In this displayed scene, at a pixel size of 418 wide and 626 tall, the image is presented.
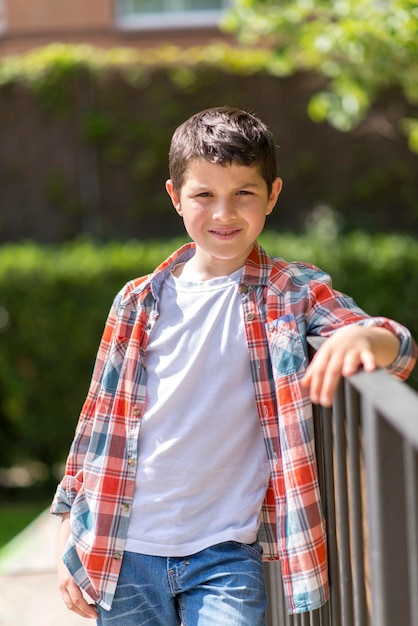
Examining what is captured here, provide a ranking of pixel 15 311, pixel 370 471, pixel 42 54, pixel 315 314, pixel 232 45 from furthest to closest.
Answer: pixel 232 45, pixel 42 54, pixel 15 311, pixel 315 314, pixel 370 471

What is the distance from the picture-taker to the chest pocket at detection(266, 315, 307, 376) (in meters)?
1.92

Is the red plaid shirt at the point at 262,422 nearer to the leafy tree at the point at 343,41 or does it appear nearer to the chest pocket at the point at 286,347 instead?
the chest pocket at the point at 286,347

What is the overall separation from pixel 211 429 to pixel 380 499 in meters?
0.68

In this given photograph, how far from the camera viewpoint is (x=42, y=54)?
8867 mm

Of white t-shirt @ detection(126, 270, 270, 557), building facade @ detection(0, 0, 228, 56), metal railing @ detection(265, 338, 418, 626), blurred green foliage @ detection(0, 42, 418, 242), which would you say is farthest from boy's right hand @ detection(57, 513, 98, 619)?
building facade @ detection(0, 0, 228, 56)

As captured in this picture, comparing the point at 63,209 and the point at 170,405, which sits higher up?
the point at 63,209

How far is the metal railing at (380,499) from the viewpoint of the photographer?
4.23 ft

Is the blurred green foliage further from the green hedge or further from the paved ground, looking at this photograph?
the paved ground

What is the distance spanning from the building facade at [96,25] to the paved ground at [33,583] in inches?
313

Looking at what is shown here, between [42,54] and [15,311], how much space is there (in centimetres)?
327

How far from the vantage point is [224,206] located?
2039 millimetres

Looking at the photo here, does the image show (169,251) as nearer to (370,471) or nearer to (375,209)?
(375,209)

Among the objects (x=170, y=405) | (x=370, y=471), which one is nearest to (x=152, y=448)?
(x=170, y=405)

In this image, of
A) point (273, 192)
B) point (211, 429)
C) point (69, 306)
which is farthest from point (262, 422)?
point (69, 306)
